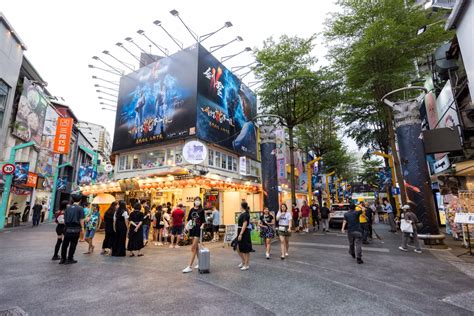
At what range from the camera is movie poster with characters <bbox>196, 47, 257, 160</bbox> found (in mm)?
18156

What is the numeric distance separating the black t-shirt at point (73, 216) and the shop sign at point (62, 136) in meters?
19.8

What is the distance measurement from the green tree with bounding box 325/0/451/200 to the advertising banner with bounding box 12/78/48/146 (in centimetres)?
2565

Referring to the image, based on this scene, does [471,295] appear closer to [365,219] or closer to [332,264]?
[332,264]

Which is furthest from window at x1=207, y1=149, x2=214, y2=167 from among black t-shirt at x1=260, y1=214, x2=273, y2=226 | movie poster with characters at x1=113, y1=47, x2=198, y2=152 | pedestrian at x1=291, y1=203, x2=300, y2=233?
black t-shirt at x1=260, y1=214, x2=273, y2=226

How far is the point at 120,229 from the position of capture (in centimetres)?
821

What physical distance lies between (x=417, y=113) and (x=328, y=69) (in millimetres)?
8523

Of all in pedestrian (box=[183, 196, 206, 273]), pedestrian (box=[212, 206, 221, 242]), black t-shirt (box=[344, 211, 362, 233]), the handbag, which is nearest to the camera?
pedestrian (box=[183, 196, 206, 273])

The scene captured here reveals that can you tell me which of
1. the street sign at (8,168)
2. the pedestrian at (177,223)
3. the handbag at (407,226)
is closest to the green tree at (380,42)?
the handbag at (407,226)

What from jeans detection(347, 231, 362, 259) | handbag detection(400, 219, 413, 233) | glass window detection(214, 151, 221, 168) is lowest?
jeans detection(347, 231, 362, 259)

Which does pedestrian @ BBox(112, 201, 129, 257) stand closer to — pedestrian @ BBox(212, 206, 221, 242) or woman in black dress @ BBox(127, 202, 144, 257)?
woman in black dress @ BBox(127, 202, 144, 257)

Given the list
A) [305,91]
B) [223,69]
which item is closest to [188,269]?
[305,91]

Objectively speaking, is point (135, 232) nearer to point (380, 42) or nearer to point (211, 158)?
point (211, 158)

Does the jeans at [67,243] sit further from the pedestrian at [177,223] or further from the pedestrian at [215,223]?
the pedestrian at [215,223]

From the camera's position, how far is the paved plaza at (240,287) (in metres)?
3.88
